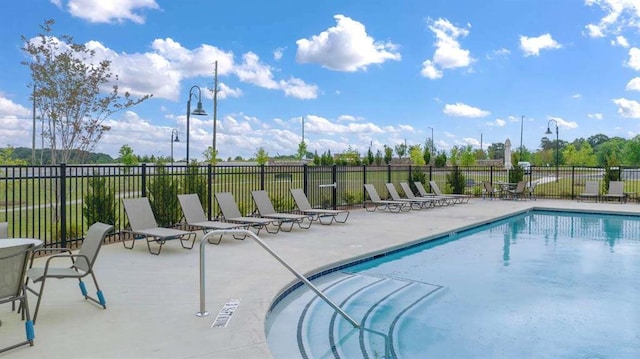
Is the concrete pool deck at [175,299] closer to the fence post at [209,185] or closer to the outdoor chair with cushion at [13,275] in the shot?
the outdoor chair with cushion at [13,275]

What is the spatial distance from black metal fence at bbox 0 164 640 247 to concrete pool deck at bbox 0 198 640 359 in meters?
1.08

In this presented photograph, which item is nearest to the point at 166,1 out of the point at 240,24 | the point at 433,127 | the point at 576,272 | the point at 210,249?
the point at 240,24

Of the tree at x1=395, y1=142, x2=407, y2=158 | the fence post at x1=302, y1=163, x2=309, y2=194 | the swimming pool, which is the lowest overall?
the swimming pool

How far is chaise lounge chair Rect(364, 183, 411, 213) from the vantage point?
1438cm

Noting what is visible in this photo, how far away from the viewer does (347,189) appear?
1530cm

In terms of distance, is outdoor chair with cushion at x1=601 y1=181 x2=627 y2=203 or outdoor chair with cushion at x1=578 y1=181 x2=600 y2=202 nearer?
outdoor chair with cushion at x1=601 y1=181 x2=627 y2=203

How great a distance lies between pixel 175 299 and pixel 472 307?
11.4ft

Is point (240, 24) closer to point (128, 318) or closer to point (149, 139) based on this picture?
point (149, 139)

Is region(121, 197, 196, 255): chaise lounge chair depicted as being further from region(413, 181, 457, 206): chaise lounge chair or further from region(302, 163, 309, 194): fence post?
region(413, 181, 457, 206): chaise lounge chair

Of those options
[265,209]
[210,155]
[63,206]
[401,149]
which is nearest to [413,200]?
[265,209]

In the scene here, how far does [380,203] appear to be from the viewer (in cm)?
1482

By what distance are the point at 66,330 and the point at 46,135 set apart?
9225 millimetres

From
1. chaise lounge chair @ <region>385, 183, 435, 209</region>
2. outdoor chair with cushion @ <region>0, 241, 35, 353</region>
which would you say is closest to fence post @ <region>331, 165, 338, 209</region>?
chaise lounge chair @ <region>385, 183, 435, 209</region>

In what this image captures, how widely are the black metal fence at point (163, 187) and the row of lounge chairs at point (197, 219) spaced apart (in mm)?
811
